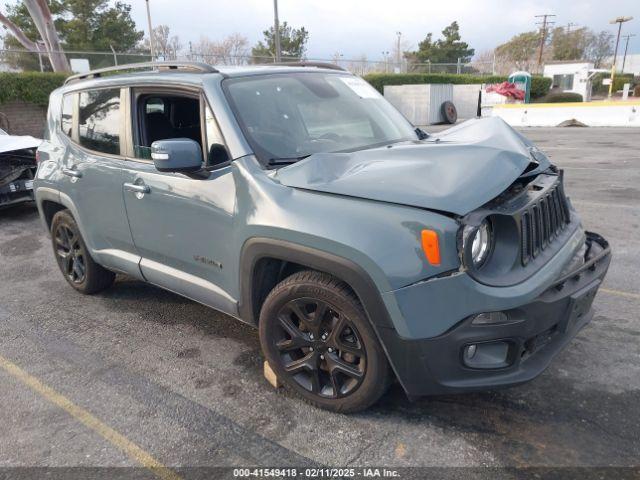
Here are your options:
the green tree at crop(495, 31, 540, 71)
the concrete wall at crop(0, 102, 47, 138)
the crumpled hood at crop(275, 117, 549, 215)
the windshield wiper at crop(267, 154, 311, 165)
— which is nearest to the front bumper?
the crumpled hood at crop(275, 117, 549, 215)

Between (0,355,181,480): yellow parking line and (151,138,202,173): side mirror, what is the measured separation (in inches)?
57.7

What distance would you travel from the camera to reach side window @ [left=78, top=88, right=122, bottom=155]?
12.6ft

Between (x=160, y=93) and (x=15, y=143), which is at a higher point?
(x=160, y=93)

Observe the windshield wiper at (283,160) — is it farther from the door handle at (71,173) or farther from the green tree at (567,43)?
the green tree at (567,43)

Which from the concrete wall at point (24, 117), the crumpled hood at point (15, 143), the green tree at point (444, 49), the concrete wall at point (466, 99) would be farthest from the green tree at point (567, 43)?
the crumpled hood at point (15, 143)

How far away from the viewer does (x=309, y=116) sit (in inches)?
134

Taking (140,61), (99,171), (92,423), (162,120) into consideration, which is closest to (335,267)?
(92,423)

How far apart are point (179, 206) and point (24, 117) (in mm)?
18237

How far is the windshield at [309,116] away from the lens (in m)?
3.12

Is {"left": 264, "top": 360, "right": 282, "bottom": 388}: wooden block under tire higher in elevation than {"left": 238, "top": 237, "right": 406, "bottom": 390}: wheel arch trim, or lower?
lower

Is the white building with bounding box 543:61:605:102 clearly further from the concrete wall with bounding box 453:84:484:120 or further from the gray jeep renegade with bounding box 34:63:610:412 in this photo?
the gray jeep renegade with bounding box 34:63:610:412

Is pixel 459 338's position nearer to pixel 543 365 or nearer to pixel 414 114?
pixel 543 365

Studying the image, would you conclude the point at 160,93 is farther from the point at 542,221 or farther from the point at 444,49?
the point at 444,49

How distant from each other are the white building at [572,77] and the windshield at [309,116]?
4692 cm
